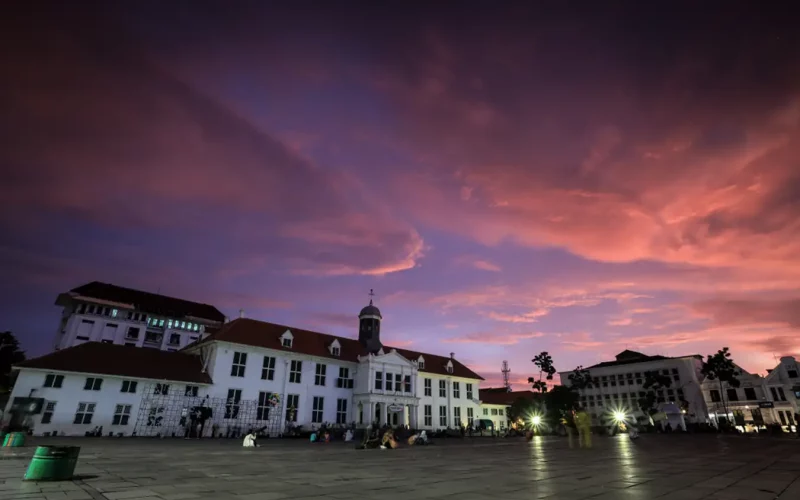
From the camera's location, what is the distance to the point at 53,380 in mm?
31359

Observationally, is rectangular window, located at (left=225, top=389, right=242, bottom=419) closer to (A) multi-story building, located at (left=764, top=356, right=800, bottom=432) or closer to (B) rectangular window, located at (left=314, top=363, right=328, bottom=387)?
(B) rectangular window, located at (left=314, top=363, right=328, bottom=387)

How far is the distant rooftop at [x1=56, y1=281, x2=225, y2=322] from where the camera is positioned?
68.1 metres

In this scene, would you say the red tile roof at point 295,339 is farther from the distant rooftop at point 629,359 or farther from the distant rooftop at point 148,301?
the distant rooftop at point 629,359

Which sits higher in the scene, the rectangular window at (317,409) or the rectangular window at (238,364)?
the rectangular window at (238,364)

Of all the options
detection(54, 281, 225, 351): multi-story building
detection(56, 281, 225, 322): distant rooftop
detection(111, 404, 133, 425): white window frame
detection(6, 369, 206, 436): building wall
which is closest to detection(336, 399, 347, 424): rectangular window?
detection(6, 369, 206, 436): building wall

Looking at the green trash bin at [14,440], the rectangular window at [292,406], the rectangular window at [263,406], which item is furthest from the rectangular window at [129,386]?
the green trash bin at [14,440]

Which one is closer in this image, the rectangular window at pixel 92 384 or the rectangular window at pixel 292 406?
the rectangular window at pixel 92 384

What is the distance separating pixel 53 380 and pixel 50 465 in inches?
1204

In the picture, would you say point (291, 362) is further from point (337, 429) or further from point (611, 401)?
point (611, 401)

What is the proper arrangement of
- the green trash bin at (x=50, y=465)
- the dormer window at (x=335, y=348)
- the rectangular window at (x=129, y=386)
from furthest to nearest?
the dormer window at (x=335, y=348), the rectangular window at (x=129, y=386), the green trash bin at (x=50, y=465)

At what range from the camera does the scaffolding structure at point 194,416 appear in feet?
112

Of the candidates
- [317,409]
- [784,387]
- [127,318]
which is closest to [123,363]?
[317,409]

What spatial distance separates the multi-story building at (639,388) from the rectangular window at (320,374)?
60.3 metres

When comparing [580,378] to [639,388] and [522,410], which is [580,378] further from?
[522,410]
